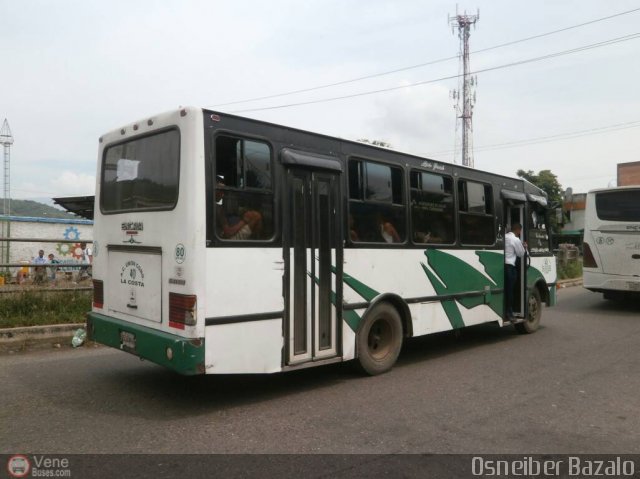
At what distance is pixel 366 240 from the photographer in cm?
620

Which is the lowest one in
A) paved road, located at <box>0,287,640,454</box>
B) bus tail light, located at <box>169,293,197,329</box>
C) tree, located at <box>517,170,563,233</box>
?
paved road, located at <box>0,287,640,454</box>

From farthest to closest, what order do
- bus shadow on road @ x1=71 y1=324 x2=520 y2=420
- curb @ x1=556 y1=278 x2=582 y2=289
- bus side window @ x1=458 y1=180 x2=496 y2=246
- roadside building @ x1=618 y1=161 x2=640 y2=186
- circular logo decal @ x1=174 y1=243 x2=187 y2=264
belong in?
roadside building @ x1=618 y1=161 x2=640 y2=186, curb @ x1=556 y1=278 x2=582 y2=289, bus side window @ x1=458 y1=180 x2=496 y2=246, bus shadow on road @ x1=71 y1=324 x2=520 y2=420, circular logo decal @ x1=174 y1=243 x2=187 y2=264

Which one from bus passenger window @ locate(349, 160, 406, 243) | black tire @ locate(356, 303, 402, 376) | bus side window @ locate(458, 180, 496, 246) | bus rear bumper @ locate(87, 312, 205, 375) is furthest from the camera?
bus side window @ locate(458, 180, 496, 246)

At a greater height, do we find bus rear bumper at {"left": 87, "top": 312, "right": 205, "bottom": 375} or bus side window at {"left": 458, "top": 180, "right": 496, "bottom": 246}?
bus side window at {"left": 458, "top": 180, "right": 496, "bottom": 246}

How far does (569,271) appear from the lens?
2053cm

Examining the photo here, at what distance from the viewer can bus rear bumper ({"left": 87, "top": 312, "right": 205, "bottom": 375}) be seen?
458 centimetres

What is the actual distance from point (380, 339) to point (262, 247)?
2358 millimetres

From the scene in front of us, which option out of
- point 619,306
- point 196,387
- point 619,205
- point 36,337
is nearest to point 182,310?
point 196,387

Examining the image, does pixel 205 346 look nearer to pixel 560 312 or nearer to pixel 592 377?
pixel 592 377

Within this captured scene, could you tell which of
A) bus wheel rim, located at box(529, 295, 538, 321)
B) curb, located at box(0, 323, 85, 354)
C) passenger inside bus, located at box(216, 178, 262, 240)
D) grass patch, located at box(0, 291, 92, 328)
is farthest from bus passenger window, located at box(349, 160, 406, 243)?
grass patch, located at box(0, 291, 92, 328)

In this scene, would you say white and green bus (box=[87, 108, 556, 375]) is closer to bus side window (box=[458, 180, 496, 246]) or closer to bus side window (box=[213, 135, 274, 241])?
bus side window (box=[213, 135, 274, 241])

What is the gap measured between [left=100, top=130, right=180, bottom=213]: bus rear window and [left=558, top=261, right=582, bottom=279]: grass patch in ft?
58.9

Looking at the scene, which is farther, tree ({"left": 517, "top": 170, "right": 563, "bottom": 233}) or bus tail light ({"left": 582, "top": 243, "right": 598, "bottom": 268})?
tree ({"left": 517, "top": 170, "right": 563, "bottom": 233})
